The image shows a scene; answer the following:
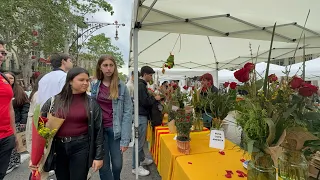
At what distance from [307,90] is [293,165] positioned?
390 mm

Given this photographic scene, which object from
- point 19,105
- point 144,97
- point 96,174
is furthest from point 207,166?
point 19,105

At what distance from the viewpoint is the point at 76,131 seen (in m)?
1.73

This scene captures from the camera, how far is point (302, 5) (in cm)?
231

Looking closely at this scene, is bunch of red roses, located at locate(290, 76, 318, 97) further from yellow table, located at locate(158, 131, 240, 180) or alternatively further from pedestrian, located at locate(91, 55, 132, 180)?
pedestrian, located at locate(91, 55, 132, 180)

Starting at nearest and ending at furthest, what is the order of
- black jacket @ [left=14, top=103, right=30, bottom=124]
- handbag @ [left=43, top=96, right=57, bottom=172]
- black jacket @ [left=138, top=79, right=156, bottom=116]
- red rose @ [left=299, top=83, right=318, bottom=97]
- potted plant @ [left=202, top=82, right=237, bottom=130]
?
red rose @ [left=299, top=83, right=318, bottom=97]
handbag @ [left=43, top=96, right=57, bottom=172]
potted plant @ [left=202, top=82, right=237, bottom=130]
black jacket @ [left=138, top=79, right=156, bottom=116]
black jacket @ [left=14, top=103, right=30, bottom=124]

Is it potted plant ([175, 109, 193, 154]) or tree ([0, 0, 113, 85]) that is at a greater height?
tree ([0, 0, 113, 85])

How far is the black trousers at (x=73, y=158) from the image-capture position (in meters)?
1.71

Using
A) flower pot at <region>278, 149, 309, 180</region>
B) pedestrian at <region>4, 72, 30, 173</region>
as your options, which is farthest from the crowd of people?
flower pot at <region>278, 149, 309, 180</region>

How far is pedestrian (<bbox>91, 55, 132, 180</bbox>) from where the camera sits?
205 centimetres

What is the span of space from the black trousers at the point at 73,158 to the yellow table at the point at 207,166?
0.80 metres

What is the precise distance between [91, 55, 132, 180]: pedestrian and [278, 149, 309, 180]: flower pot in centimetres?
142

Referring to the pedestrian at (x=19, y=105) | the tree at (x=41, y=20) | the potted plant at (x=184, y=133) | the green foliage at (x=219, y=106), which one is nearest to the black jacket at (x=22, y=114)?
the pedestrian at (x=19, y=105)

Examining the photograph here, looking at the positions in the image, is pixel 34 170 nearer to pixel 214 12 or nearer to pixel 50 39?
pixel 214 12

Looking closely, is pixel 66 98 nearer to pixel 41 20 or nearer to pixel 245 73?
pixel 245 73
